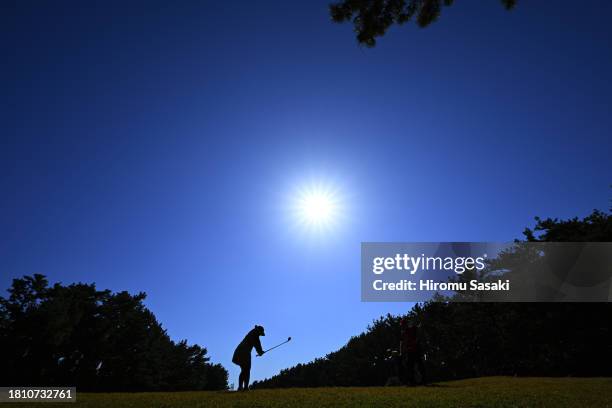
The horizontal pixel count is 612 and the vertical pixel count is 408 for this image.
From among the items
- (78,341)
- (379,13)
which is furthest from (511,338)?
(78,341)

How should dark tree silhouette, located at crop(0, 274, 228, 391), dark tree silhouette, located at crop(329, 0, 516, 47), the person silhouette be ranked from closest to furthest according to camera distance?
dark tree silhouette, located at crop(329, 0, 516, 47) < the person silhouette < dark tree silhouette, located at crop(0, 274, 228, 391)

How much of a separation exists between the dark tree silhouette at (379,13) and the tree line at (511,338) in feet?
160

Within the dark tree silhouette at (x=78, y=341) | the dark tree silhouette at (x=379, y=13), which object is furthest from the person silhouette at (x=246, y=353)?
the dark tree silhouette at (x=78, y=341)

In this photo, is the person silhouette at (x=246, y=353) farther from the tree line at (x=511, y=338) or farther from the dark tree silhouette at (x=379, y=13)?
the tree line at (x=511, y=338)

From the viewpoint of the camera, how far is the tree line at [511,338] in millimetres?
44938

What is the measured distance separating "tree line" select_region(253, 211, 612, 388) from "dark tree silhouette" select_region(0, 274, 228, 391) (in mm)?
53067

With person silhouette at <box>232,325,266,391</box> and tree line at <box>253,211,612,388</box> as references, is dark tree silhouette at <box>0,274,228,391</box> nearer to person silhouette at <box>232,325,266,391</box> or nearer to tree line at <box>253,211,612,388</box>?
tree line at <box>253,211,612,388</box>

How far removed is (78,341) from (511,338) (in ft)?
241

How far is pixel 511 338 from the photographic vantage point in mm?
55781

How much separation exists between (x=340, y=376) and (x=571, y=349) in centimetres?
7473

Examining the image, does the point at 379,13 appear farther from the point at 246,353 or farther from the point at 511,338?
the point at 511,338

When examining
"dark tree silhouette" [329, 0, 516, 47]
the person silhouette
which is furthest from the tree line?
"dark tree silhouette" [329, 0, 516, 47]

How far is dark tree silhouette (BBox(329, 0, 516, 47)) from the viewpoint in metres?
6.89

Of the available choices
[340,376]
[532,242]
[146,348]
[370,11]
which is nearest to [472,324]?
[532,242]
